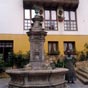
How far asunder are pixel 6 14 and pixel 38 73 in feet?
38.6

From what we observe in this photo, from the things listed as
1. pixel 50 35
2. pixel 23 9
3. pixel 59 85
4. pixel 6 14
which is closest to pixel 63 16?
pixel 50 35

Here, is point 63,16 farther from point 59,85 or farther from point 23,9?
point 59,85

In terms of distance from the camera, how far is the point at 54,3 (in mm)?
21328

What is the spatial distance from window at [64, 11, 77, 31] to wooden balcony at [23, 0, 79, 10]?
1.75ft

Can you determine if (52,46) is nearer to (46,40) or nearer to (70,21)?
(46,40)

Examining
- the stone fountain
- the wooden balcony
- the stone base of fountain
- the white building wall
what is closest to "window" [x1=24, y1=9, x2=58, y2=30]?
the white building wall

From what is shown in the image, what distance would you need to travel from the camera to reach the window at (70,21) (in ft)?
72.4

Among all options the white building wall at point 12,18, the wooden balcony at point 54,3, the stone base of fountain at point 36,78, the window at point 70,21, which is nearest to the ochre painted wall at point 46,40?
the white building wall at point 12,18

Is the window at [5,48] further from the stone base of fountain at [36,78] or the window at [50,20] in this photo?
the stone base of fountain at [36,78]

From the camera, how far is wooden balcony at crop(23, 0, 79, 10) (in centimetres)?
2084

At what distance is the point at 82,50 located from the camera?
21531 mm

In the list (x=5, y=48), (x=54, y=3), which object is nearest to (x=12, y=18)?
(x=5, y=48)

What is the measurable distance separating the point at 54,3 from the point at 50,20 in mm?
1515

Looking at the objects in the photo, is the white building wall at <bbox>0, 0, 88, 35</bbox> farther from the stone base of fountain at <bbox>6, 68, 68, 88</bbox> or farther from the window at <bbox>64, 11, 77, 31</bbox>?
the stone base of fountain at <bbox>6, 68, 68, 88</bbox>
